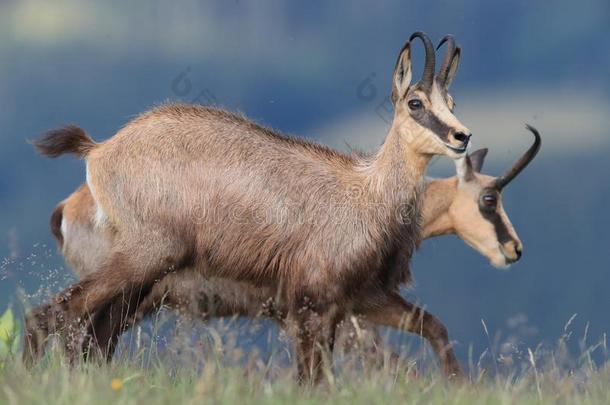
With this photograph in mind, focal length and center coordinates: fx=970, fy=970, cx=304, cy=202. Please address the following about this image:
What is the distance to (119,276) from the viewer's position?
19.4 feet

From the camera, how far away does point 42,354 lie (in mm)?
5613

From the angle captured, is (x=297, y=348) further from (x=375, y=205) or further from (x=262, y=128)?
(x=262, y=128)

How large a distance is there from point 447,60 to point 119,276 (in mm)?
2472

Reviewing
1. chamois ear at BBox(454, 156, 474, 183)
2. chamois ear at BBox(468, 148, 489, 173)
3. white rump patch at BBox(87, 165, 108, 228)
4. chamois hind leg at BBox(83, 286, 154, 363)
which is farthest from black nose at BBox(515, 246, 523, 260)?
white rump patch at BBox(87, 165, 108, 228)

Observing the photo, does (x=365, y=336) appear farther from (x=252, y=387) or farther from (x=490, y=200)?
(x=490, y=200)

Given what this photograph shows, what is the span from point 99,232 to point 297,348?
1649 mm

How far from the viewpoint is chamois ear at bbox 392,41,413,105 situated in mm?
5984

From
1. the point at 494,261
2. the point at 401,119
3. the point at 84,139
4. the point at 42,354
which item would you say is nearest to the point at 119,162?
the point at 84,139

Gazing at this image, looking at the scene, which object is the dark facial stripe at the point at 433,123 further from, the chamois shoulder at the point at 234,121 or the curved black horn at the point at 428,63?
the chamois shoulder at the point at 234,121

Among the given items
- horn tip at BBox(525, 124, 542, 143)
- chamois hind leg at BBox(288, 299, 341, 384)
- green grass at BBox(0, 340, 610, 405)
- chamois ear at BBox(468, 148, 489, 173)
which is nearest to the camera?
green grass at BBox(0, 340, 610, 405)

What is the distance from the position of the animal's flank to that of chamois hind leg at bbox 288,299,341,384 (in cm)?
187

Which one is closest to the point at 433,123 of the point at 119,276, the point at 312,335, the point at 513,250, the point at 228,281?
the point at 312,335

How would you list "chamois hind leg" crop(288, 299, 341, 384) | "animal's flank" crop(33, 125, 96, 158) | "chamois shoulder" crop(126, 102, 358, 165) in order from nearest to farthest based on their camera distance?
"chamois hind leg" crop(288, 299, 341, 384) → "chamois shoulder" crop(126, 102, 358, 165) → "animal's flank" crop(33, 125, 96, 158)

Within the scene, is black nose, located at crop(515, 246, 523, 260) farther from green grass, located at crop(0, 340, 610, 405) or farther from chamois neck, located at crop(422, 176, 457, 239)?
green grass, located at crop(0, 340, 610, 405)
